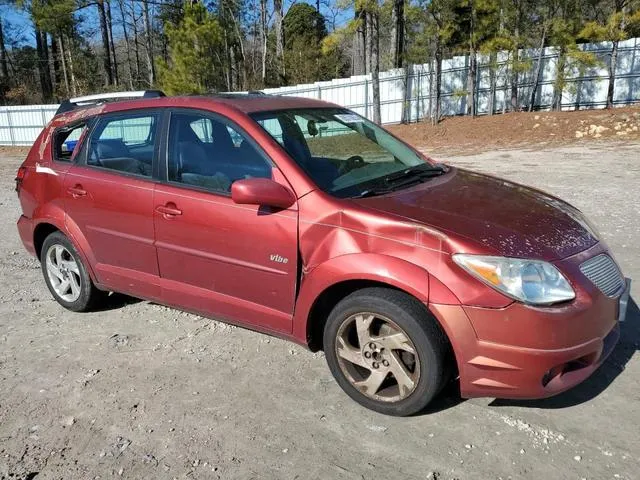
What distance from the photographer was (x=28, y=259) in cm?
637

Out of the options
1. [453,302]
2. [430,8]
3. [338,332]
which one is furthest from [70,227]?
[430,8]

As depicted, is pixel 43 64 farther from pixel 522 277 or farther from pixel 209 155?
pixel 522 277

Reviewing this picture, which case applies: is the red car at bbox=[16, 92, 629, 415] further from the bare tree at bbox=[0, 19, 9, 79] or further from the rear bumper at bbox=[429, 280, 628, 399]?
the bare tree at bbox=[0, 19, 9, 79]

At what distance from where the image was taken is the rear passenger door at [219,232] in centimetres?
329

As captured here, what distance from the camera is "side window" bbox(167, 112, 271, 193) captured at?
3.49 m

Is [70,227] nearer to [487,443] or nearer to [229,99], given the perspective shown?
[229,99]

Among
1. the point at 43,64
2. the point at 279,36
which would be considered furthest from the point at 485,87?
the point at 43,64

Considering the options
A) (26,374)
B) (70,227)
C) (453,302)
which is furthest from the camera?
(70,227)

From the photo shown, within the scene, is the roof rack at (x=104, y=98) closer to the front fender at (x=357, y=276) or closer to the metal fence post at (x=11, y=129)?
the front fender at (x=357, y=276)

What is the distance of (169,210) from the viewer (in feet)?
12.1

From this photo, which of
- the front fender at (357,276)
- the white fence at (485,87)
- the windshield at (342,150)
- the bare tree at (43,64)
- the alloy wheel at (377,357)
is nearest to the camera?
the front fender at (357,276)

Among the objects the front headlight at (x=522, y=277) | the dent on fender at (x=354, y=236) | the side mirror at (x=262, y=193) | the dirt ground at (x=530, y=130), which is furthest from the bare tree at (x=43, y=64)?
the front headlight at (x=522, y=277)

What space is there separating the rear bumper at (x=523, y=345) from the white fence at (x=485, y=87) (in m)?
19.1

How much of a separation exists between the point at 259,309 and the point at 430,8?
60.4ft
